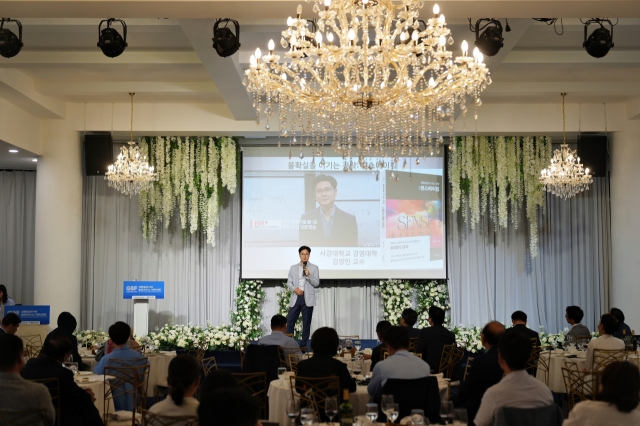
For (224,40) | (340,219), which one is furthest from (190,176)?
(224,40)

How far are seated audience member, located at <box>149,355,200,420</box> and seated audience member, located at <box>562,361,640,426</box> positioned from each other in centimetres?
197

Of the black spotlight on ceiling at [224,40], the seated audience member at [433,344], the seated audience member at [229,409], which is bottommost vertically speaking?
the seated audience member at [433,344]

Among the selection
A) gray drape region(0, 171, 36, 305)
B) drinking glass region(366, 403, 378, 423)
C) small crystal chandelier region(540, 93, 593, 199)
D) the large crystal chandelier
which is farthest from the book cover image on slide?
drinking glass region(366, 403, 378, 423)

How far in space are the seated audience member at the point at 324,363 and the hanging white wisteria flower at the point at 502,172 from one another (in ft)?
25.0

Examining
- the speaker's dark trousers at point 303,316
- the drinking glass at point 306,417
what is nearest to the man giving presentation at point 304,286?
the speaker's dark trousers at point 303,316

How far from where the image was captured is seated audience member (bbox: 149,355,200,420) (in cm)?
377

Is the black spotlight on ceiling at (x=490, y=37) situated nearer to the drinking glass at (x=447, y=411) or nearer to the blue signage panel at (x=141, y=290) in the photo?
the drinking glass at (x=447, y=411)

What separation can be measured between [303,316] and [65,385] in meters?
6.75

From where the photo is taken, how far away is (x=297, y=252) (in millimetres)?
12711

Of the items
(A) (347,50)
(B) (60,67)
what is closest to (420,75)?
(A) (347,50)

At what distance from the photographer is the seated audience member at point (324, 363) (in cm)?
538

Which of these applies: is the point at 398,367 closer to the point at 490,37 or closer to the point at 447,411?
the point at 447,411

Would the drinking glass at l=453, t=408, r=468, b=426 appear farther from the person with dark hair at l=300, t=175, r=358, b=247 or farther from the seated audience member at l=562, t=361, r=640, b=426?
the person with dark hair at l=300, t=175, r=358, b=247

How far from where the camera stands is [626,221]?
1195 cm
